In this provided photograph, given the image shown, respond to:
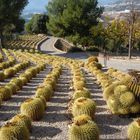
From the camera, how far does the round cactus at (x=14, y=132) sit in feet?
33.2

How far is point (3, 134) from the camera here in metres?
10.1

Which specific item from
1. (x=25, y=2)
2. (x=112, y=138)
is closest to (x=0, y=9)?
(x=25, y=2)

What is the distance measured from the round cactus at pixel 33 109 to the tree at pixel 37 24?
85933 millimetres

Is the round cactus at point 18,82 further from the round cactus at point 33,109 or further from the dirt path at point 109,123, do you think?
the round cactus at point 33,109

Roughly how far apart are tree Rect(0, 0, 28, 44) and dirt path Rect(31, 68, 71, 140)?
114ft

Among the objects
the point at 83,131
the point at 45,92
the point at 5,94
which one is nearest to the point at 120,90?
the point at 45,92

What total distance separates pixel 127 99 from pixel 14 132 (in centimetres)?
422

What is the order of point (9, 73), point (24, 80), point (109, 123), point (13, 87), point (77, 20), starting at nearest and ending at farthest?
1. point (109, 123)
2. point (13, 87)
3. point (24, 80)
4. point (9, 73)
5. point (77, 20)

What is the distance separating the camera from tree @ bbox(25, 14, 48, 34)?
98375 millimetres

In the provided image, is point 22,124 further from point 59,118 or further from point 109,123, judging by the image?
point 109,123

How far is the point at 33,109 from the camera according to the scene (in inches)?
500

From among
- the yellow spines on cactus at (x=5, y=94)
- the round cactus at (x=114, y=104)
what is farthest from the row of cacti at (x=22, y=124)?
the yellow spines on cactus at (x=5, y=94)

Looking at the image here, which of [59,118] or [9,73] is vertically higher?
[9,73]

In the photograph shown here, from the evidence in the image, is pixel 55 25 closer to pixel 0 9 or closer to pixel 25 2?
pixel 25 2
